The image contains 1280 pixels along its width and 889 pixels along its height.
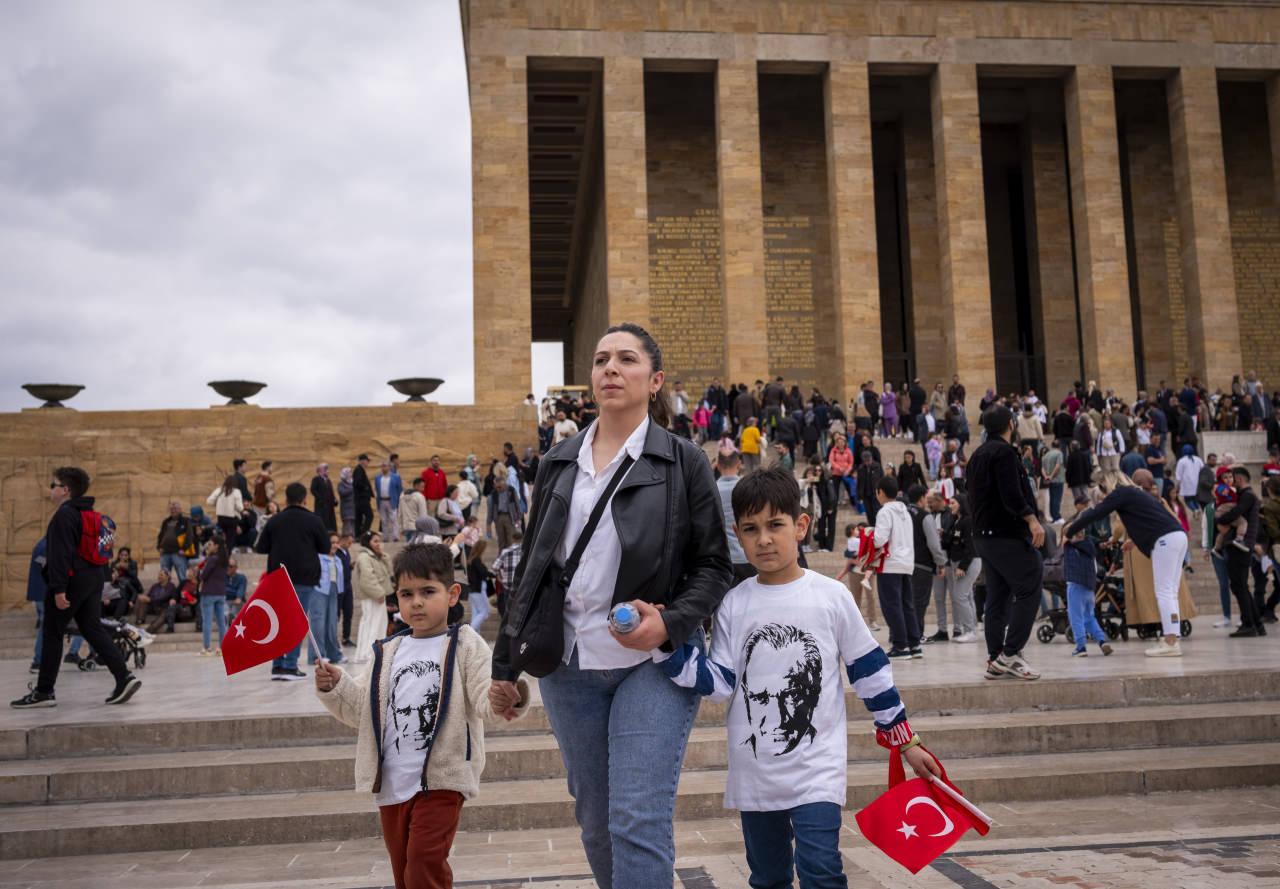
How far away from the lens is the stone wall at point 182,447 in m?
20.4

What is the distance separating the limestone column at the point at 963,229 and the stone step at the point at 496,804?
22.6 metres

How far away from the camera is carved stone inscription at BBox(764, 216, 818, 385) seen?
97.5ft

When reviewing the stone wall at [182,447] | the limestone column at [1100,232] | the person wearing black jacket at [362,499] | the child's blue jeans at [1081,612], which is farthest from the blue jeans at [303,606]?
the limestone column at [1100,232]

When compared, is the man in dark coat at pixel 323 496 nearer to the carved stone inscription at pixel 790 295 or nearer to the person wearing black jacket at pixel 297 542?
the person wearing black jacket at pixel 297 542

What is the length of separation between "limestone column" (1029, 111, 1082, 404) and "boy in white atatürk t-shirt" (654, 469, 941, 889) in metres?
29.7

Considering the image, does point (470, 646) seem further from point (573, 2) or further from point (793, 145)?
point (793, 145)

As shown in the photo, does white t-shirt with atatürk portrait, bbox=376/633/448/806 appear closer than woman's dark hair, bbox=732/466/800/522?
No

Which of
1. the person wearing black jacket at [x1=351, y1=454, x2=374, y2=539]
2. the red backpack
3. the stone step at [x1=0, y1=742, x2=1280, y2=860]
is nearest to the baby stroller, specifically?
the red backpack

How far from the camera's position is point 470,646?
3631 mm

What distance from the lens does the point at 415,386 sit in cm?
2291

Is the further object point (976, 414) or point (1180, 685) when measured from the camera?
point (976, 414)

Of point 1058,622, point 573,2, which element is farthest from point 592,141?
point 1058,622

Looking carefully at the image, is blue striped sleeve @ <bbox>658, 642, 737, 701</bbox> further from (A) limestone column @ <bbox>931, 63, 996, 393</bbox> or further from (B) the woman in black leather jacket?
(A) limestone column @ <bbox>931, 63, 996, 393</bbox>

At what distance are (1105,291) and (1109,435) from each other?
1005 centimetres
